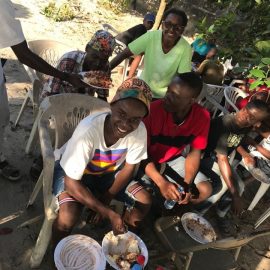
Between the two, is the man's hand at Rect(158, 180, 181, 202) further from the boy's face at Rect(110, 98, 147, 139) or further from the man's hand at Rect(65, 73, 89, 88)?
the man's hand at Rect(65, 73, 89, 88)

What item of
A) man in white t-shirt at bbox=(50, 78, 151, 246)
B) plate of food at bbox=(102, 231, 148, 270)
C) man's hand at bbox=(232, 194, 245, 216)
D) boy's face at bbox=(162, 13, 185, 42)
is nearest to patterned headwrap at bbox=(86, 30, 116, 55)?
boy's face at bbox=(162, 13, 185, 42)

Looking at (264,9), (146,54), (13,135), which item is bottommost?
(13,135)

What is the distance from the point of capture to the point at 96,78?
296cm

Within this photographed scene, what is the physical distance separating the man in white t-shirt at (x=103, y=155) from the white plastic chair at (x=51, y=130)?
7 centimetres

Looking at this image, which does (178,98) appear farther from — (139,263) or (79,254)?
(79,254)

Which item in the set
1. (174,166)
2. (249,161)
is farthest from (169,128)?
(249,161)

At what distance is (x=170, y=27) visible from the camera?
331 centimetres

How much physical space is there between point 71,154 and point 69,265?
2.21 feet

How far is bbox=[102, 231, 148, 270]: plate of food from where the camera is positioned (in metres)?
2.26

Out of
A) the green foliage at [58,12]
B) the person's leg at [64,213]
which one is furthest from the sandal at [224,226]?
the green foliage at [58,12]

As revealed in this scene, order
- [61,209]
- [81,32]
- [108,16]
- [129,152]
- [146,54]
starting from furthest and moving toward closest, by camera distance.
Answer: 1. [108,16]
2. [81,32]
3. [146,54]
4. [129,152]
5. [61,209]

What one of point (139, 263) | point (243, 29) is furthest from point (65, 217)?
point (243, 29)

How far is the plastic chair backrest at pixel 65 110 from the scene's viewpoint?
8.56ft

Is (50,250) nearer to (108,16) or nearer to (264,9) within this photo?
(264,9)
